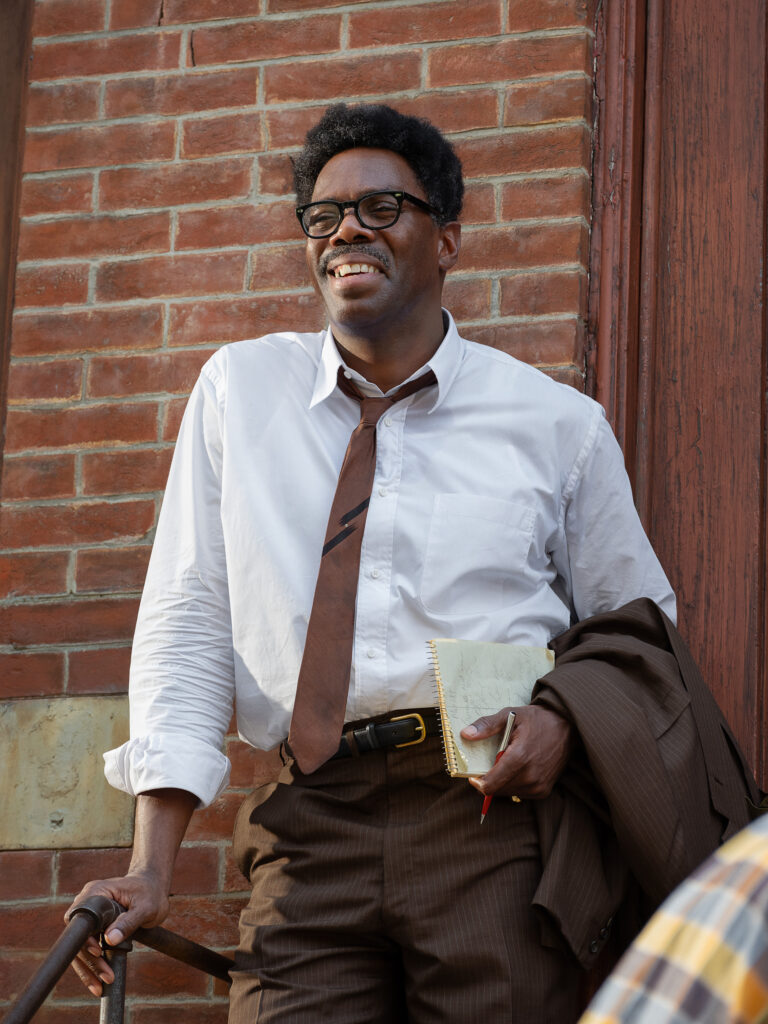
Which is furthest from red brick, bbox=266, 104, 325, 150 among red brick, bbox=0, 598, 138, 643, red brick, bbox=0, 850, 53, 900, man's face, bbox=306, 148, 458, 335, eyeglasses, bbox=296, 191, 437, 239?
red brick, bbox=0, 850, 53, 900

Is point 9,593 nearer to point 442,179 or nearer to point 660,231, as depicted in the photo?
point 442,179

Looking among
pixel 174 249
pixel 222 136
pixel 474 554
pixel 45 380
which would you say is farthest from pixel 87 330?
pixel 474 554

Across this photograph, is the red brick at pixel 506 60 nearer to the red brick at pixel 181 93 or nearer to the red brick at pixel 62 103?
→ the red brick at pixel 181 93

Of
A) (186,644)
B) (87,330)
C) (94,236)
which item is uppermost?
(94,236)

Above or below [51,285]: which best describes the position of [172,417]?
below

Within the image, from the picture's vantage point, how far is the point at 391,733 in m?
2.28

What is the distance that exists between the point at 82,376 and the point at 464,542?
1.20 meters

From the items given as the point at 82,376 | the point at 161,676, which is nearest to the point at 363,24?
the point at 82,376

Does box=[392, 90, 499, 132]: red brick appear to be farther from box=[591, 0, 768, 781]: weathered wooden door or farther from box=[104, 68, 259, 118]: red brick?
box=[104, 68, 259, 118]: red brick

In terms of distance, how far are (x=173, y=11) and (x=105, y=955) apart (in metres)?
2.28

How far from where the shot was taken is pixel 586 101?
120 inches

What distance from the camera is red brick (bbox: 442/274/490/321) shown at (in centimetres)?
300

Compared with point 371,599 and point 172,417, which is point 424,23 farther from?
point 371,599

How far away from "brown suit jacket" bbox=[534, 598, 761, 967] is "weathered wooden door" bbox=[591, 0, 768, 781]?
51cm
